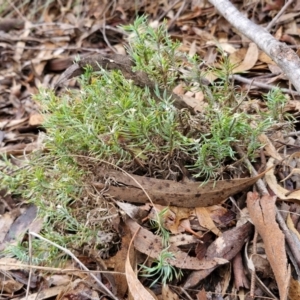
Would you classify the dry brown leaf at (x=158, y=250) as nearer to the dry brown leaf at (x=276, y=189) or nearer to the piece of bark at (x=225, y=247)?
the piece of bark at (x=225, y=247)

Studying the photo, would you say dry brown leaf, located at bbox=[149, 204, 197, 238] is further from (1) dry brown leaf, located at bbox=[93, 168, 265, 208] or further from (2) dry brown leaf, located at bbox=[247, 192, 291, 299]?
(2) dry brown leaf, located at bbox=[247, 192, 291, 299]

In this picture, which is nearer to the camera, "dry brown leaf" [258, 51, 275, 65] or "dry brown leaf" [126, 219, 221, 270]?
"dry brown leaf" [126, 219, 221, 270]

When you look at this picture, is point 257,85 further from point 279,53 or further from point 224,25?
point 224,25

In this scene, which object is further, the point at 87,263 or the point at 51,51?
the point at 51,51

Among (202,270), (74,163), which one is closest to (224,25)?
(74,163)

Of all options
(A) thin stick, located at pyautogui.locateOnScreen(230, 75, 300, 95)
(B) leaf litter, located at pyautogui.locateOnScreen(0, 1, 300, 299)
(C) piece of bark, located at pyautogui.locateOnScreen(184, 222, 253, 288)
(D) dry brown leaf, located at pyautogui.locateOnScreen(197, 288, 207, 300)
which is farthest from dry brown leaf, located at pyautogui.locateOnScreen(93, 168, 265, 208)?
(A) thin stick, located at pyautogui.locateOnScreen(230, 75, 300, 95)

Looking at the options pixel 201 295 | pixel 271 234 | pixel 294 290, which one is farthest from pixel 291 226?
pixel 201 295
